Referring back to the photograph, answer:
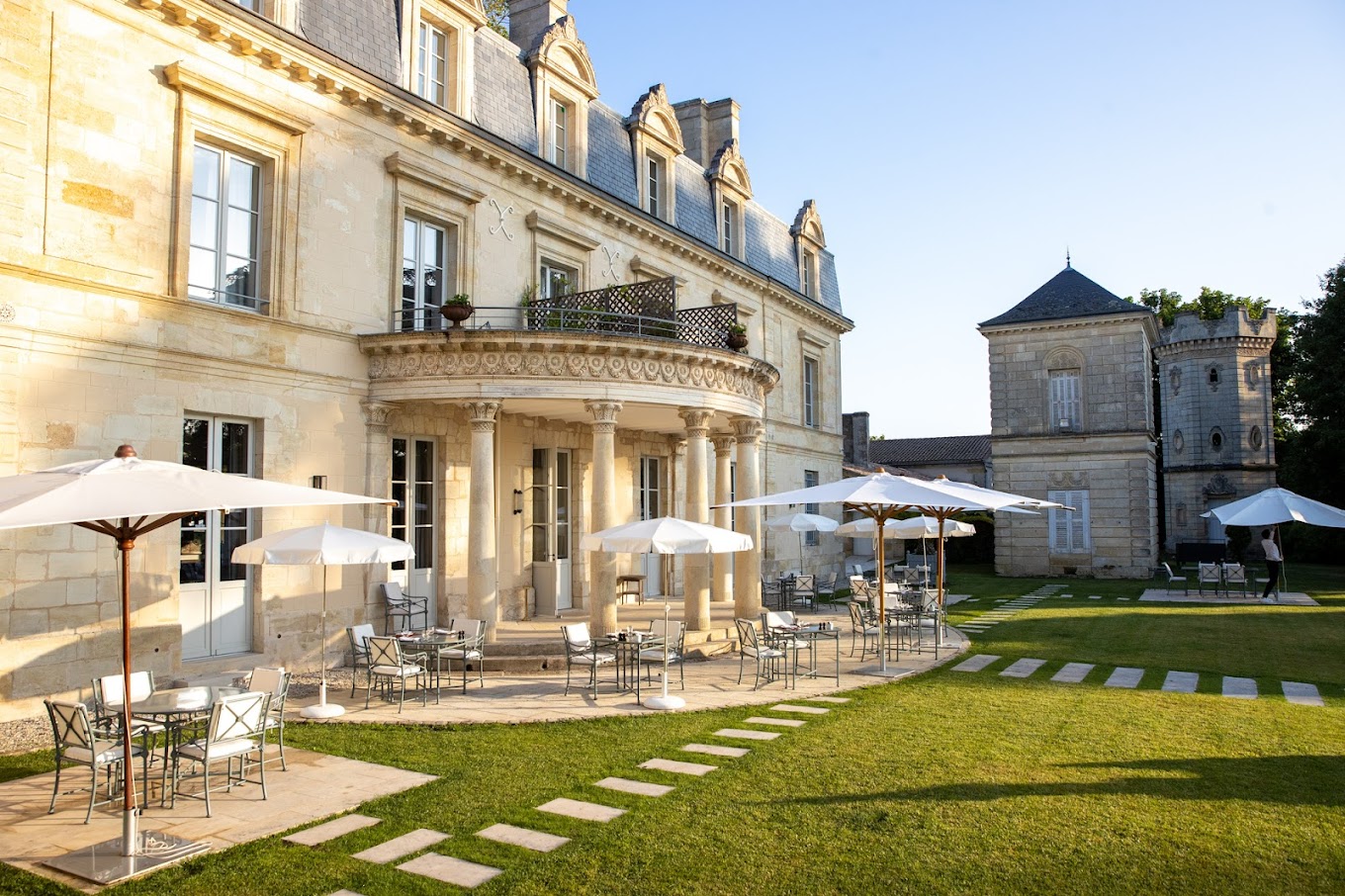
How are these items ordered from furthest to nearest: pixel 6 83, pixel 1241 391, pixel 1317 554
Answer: pixel 1241 391 → pixel 1317 554 → pixel 6 83

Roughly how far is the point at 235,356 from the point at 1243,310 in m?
41.8

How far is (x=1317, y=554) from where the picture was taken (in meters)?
36.0

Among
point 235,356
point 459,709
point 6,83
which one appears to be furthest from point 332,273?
point 459,709

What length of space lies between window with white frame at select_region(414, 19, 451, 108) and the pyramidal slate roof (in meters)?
20.9

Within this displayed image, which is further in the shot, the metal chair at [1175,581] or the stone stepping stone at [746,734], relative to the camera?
the metal chair at [1175,581]

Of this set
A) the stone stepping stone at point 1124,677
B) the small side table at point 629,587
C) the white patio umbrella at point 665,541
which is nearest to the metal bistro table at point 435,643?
the white patio umbrella at point 665,541

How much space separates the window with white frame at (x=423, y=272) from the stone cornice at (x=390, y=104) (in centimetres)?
134

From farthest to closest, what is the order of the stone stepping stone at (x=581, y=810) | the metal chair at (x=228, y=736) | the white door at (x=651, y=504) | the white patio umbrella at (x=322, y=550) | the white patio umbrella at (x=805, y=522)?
the white door at (x=651, y=504)
the white patio umbrella at (x=805, y=522)
the white patio umbrella at (x=322, y=550)
the metal chair at (x=228, y=736)
the stone stepping stone at (x=581, y=810)

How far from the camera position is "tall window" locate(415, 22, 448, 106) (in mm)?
13523

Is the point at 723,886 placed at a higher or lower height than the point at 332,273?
lower

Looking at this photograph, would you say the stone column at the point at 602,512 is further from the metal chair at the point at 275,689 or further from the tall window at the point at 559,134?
the tall window at the point at 559,134

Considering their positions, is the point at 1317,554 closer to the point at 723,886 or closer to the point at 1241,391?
the point at 1241,391

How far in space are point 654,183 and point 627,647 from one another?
38.0 ft

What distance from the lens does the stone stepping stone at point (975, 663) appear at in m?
11.9
